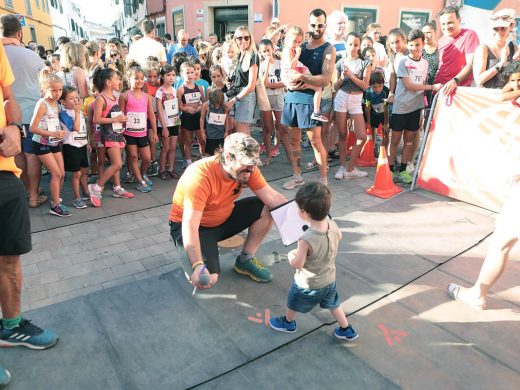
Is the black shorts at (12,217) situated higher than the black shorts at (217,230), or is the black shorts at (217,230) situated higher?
the black shorts at (12,217)

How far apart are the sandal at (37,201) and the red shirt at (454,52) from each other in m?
5.67

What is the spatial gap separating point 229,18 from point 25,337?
59.9 feet

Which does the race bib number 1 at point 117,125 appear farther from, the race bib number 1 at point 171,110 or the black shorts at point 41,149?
the race bib number 1 at point 171,110

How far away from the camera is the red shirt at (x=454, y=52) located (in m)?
5.50

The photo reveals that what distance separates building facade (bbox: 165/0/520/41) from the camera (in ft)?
55.6

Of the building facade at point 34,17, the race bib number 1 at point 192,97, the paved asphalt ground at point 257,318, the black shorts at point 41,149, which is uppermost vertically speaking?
the building facade at point 34,17

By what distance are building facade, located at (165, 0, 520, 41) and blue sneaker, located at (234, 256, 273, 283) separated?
612 inches

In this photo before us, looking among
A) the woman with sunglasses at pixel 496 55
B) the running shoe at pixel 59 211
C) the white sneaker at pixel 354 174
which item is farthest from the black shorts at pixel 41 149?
the woman with sunglasses at pixel 496 55

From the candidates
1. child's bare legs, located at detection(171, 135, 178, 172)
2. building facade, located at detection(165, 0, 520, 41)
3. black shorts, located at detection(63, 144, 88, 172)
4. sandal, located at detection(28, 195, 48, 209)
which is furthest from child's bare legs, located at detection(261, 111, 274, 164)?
building facade, located at detection(165, 0, 520, 41)

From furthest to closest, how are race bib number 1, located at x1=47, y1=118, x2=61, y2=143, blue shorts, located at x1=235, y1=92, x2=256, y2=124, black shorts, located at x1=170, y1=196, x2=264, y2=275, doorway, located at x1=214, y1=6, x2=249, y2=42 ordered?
doorway, located at x1=214, y1=6, x2=249, y2=42 < blue shorts, located at x1=235, y1=92, x2=256, y2=124 < race bib number 1, located at x1=47, y1=118, x2=61, y2=143 < black shorts, located at x1=170, y1=196, x2=264, y2=275

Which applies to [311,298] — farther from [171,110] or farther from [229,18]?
[229,18]

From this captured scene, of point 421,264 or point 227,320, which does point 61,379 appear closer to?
point 227,320

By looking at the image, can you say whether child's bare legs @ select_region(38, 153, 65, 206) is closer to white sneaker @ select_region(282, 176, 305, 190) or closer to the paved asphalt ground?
the paved asphalt ground

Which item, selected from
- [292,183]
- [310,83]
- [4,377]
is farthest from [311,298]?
[310,83]
